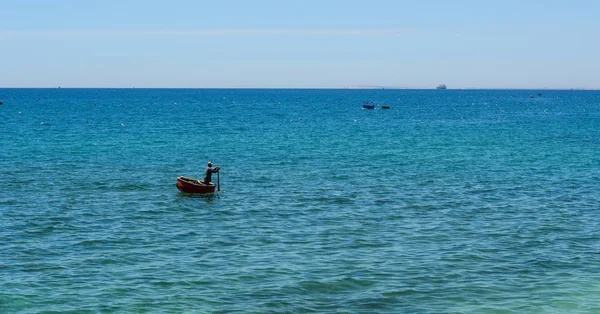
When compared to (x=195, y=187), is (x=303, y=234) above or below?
below

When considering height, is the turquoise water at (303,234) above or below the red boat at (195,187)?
below

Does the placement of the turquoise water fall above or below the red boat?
below

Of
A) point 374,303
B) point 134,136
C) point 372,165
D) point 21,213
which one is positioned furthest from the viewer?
point 134,136

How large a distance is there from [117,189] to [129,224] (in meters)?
10.1

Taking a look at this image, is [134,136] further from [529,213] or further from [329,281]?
[329,281]

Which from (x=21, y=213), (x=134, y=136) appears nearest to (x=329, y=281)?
(x=21, y=213)

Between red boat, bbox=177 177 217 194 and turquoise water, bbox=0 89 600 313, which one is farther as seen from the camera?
red boat, bbox=177 177 217 194

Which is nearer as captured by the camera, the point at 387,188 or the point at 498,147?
the point at 387,188

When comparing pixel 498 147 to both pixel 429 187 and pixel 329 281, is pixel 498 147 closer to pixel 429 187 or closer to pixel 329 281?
pixel 429 187

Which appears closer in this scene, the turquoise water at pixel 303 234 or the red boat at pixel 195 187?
the turquoise water at pixel 303 234

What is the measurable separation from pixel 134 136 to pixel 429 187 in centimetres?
4828

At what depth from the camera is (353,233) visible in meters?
30.0

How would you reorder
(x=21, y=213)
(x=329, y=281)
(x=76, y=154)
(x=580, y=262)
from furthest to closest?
(x=76, y=154), (x=21, y=213), (x=580, y=262), (x=329, y=281)

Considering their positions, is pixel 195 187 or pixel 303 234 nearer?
pixel 303 234
